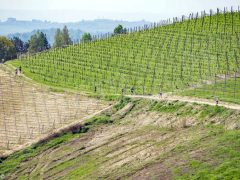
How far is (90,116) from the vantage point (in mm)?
48125

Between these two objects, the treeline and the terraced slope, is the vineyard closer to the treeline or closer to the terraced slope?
the terraced slope

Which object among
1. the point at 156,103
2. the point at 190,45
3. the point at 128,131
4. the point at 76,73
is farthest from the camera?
the point at 190,45

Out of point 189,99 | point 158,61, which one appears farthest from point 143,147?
point 158,61

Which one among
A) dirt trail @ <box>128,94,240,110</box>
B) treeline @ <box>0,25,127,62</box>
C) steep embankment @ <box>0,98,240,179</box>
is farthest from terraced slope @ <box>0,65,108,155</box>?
treeline @ <box>0,25,127,62</box>

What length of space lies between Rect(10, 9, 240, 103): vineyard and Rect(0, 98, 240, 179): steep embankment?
4.99m

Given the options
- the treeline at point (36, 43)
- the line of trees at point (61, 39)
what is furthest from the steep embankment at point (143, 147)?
the line of trees at point (61, 39)

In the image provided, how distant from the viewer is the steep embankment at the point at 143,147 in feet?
97.1

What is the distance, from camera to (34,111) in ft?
171

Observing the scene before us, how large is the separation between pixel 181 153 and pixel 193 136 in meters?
2.71

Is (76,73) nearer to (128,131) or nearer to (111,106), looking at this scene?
(111,106)

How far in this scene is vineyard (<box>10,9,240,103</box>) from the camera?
178 feet

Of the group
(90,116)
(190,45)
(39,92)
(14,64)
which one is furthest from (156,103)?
(14,64)

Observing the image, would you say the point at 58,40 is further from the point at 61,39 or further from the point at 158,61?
the point at 158,61

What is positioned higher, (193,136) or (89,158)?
(193,136)
